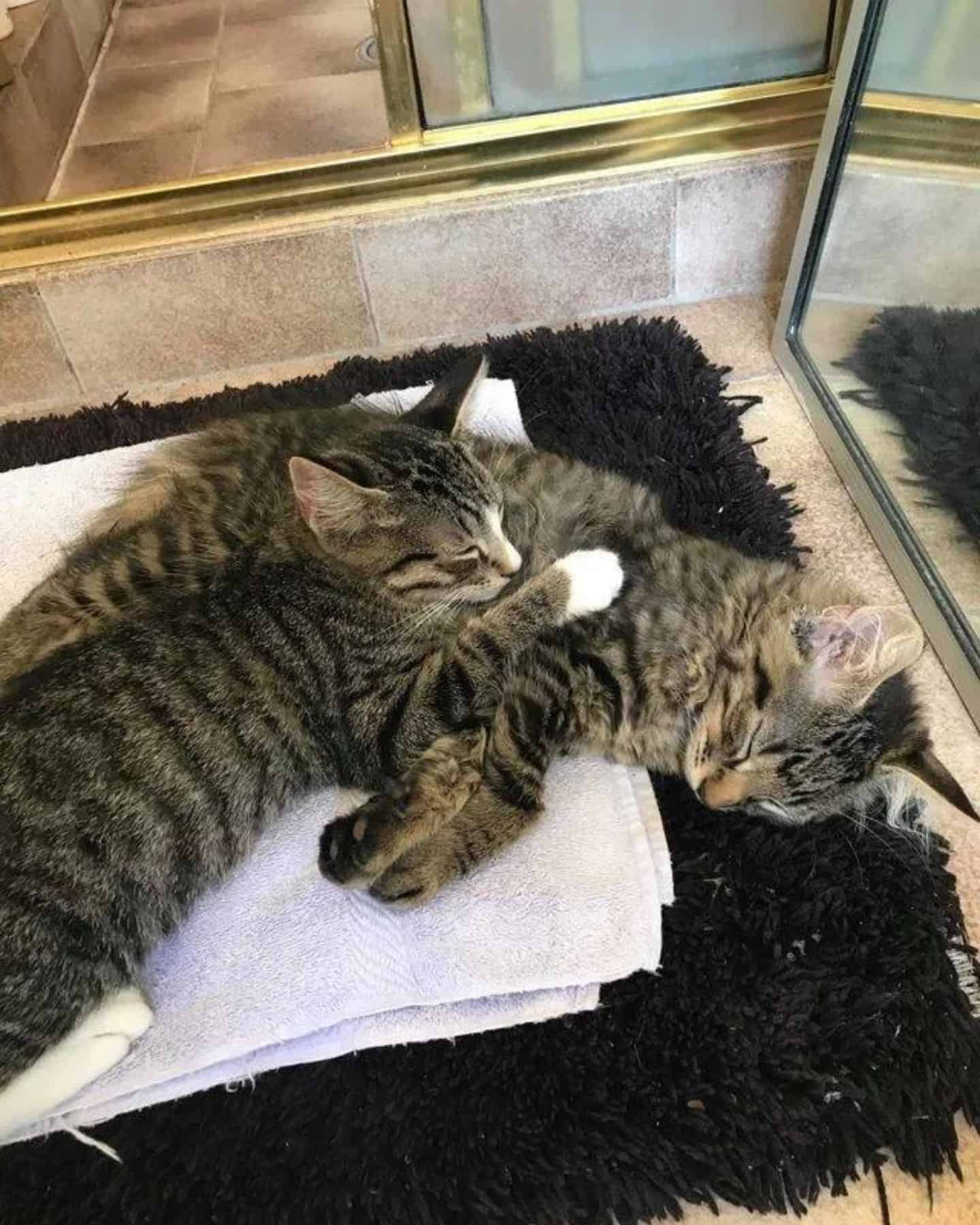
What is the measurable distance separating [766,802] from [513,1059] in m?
0.45

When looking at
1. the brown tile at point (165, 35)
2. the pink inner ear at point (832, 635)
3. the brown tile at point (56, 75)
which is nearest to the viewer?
the pink inner ear at point (832, 635)

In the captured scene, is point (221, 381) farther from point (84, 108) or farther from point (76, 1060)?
point (76, 1060)

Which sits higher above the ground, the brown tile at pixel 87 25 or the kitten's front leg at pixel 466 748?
the brown tile at pixel 87 25

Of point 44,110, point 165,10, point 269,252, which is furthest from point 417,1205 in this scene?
point 165,10

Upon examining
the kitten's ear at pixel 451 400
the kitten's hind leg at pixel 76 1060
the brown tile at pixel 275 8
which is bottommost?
the kitten's hind leg at pixel 76 1060

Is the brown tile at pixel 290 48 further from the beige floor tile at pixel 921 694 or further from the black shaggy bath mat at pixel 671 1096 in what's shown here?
the black shaggy bath mat at pixel 671 1096

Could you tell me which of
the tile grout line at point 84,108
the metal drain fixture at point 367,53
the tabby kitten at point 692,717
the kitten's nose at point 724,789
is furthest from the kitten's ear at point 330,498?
the metal drain fixture at point 367,53

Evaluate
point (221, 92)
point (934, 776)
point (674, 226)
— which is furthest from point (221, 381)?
point (934, 776)

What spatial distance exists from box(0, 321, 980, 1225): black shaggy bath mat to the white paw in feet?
1.03

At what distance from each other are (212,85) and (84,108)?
12.5 inches

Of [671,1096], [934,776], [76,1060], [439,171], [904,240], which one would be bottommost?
[671,1096]

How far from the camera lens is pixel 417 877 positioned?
48.9 inches

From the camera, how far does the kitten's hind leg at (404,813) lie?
1.24 meters

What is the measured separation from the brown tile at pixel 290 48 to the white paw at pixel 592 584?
158 cm
